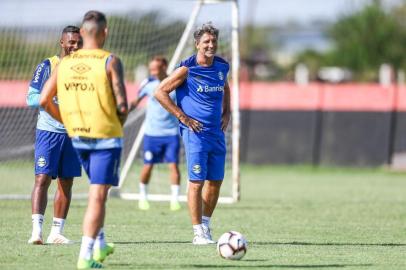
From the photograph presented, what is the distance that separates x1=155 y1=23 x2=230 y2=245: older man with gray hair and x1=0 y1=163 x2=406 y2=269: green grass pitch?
507mm

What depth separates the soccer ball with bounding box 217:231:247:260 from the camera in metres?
9.69

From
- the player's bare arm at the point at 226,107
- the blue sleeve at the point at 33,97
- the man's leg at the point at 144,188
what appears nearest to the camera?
the blue sleeve at the point at 33,97

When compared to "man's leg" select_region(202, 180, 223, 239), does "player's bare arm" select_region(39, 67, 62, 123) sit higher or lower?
higher

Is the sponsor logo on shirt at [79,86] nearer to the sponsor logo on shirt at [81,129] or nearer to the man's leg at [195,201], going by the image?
the sponsor logo on shirt at [81,129]

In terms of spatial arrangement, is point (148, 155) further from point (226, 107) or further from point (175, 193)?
point (226, 107)

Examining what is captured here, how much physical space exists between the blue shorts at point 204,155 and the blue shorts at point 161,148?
18.4ft

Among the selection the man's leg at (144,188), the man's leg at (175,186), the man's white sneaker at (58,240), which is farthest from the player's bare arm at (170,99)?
the man's leg at (175,186)

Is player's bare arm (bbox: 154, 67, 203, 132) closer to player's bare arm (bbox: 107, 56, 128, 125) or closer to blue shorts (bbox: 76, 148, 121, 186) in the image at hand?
blue shorts (bbox: 76, 148, 121, 186)

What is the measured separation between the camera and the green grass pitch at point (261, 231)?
9602 mm

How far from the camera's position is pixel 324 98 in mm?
29188

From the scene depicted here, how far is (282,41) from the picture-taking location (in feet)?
358

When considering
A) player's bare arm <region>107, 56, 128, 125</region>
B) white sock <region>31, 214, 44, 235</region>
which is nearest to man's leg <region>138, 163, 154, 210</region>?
white sock <region>31, 214, 44, 235</region>

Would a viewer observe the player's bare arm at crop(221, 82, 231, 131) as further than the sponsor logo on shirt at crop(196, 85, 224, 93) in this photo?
Yes

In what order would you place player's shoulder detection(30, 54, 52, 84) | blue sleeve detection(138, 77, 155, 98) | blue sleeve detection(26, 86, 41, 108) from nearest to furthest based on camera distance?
1. blue sleeve detection(26, 86, 41, 108)
2. player's shoulder detection(30, 54, 52, 84)
3. blue sleeve detection(138, 77, 155, 98)
